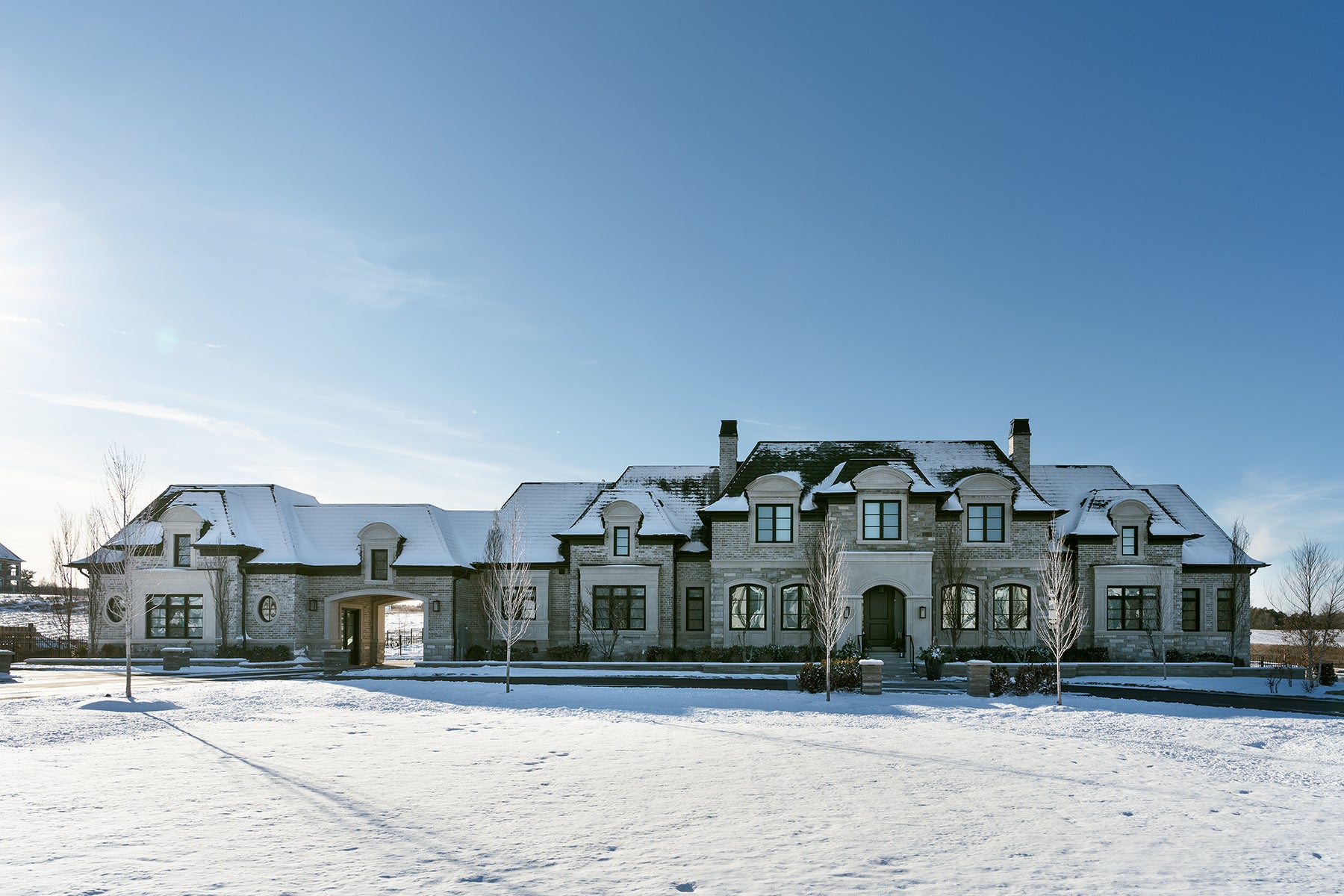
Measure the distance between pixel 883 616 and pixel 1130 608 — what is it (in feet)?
31.5

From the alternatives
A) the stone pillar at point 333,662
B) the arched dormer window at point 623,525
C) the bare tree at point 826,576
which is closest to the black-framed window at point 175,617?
the stone pillar at point 333,662

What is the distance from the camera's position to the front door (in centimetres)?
3838

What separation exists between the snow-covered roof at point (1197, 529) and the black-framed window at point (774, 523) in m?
15.6

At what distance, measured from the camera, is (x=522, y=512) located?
39.2 m

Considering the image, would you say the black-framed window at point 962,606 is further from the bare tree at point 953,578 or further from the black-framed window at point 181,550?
the black-framed window at point 181,550

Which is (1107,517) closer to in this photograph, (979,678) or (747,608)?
(747,608)

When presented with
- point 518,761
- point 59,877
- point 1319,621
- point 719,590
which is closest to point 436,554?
point 719,590

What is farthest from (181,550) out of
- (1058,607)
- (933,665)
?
(1058,607)

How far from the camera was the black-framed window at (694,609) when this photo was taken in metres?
36.3

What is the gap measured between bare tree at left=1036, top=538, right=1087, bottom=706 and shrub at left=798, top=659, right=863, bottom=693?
4938mm

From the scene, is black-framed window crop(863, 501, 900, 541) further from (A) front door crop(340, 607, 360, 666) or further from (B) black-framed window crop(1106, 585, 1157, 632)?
(A) front door crop(340, 607, 360, 666)

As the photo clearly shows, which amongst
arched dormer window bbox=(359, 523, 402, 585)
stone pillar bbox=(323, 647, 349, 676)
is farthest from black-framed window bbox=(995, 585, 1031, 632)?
arched dormer window bbox=(359, 523, 402, 585)

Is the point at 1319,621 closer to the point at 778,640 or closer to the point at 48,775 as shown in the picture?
the point at 778,640

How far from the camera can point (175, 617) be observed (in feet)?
120
